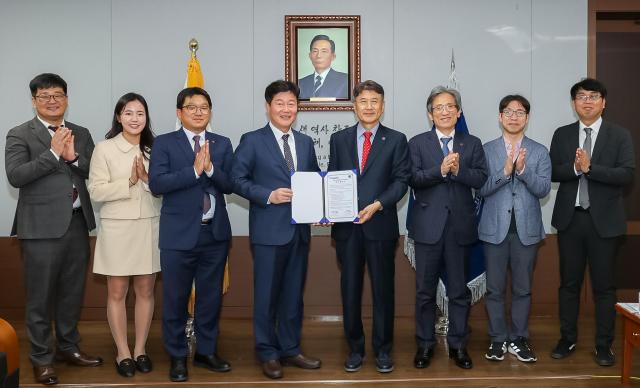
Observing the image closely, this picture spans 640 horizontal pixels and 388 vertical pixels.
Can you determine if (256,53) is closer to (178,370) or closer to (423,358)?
(178,370)

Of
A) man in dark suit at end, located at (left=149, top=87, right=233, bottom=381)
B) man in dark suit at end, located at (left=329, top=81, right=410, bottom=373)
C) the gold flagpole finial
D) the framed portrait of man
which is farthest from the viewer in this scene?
the framed portrait of man

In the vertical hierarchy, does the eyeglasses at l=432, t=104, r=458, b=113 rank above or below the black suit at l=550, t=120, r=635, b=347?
above

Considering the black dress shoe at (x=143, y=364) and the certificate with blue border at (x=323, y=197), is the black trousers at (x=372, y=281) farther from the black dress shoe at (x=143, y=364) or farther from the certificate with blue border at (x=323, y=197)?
the black dress shoe at (x=143, y=364)

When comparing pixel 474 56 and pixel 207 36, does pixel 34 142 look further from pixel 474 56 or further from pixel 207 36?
pixel 474 56

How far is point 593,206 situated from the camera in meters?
3.74

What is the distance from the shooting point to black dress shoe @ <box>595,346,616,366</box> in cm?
372

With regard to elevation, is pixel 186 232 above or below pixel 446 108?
below

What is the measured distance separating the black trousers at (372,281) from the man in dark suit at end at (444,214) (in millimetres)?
212

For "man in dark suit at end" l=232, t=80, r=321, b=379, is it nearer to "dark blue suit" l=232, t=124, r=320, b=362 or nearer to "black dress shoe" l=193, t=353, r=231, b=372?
"dark blue suit" l=232, t=124, r=320, b=362

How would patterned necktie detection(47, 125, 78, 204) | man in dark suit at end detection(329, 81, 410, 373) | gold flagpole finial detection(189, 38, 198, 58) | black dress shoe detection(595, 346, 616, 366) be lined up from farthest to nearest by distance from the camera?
1. gold flagpole finial detection(189, 38, 198, 58)
2. black dress shoe detection(595, 346, 616, 366)
3. patterned necktie detection(47, 125, 78, 204)
4. man in dark suit at end detection(329, 81, 410, 373)

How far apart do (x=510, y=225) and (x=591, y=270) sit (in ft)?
1.93

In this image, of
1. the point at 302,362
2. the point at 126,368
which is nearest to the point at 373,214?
the point at 302,362

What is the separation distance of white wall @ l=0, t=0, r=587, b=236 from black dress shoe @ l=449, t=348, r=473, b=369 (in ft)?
6.44

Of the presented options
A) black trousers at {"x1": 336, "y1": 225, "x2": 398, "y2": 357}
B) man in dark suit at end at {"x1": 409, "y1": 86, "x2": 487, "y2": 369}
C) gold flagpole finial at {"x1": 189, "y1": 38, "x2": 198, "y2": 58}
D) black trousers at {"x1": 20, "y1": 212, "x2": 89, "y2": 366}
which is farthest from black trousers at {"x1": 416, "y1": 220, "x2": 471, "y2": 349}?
gold flagpole finial at {"x1": 189, "y1": 38, "x2": 198, "y2": 58}
